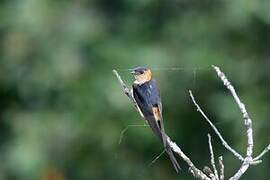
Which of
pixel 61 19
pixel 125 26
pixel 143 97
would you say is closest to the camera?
pixel 143 97

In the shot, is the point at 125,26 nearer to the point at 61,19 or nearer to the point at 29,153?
the point at 61,19

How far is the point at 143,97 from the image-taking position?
168 cm

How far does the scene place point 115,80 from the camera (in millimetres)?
5703

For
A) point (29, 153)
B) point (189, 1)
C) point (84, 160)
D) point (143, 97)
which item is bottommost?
point (84, 160)

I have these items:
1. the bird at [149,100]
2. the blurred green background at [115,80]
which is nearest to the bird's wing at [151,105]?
the bird at [149,100]

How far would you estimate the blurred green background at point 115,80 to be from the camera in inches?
235

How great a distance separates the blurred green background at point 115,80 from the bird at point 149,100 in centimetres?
382

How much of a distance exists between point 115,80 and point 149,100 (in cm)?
401

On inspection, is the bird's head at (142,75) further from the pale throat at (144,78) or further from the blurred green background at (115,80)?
the blurred green background at (115,80)

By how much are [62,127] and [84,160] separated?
0.63m

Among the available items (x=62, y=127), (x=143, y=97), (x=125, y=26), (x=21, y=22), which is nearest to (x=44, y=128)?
(x=62, y=127)

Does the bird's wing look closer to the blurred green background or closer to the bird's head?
the bird's head

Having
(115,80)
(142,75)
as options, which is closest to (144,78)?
(142,75)

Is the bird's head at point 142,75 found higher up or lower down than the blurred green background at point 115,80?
higher up
